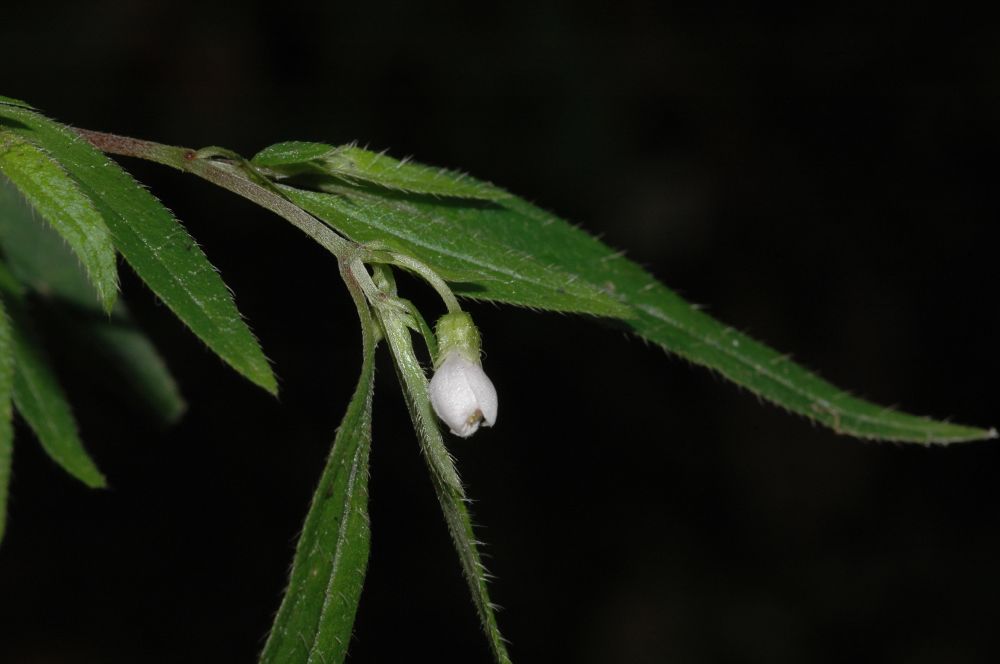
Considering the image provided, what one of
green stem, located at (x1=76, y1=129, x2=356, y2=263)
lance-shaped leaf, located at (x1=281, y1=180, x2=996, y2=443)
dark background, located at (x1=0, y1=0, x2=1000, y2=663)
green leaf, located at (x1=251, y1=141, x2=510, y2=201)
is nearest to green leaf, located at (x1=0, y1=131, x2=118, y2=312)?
green stem, located at (x1=76, y1=129, x2=356, y2=263)

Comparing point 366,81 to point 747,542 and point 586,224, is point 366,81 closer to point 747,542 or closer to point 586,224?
point 586,224

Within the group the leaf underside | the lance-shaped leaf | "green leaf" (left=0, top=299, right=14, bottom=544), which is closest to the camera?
"green leaf" (left=0, top=299, right=14, bottom=544)

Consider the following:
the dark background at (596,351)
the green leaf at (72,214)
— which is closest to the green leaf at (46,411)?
the green leaf at (72,214)

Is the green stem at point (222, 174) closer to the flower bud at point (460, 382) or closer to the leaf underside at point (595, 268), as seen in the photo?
the leaf underside at point (595, 268)

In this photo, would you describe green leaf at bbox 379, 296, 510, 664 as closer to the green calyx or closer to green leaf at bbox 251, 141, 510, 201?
the green calyx

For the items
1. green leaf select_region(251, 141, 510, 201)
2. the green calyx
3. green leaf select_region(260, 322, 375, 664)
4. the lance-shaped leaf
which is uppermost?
the lance-shaped leaf

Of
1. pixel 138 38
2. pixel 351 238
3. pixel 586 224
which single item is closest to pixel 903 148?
pixel 586 224
